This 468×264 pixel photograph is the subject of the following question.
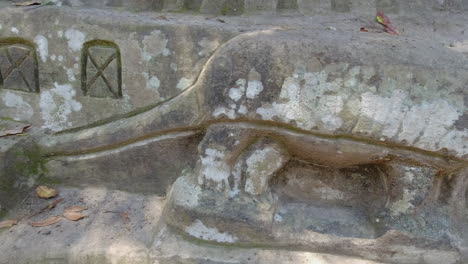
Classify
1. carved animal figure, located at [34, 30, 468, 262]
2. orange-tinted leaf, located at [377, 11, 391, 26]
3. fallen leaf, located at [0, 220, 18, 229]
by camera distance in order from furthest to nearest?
orange-tinted leaf, located at [377, 11, 391, 26] → fallen leaf, located at [0, 220, 18, 229] → carved animal figure, located at [34, 30, 468, 262]

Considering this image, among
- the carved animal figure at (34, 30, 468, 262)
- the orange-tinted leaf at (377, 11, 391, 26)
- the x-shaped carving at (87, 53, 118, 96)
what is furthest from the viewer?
the orange-tinted leaf at (377, 11, 391, 26)

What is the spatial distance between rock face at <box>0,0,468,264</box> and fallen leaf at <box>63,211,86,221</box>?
0.08m

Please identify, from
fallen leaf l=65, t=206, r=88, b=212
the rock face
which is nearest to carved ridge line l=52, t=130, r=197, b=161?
the rock face

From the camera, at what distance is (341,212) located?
2031 millimetres

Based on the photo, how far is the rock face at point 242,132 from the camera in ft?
6.03

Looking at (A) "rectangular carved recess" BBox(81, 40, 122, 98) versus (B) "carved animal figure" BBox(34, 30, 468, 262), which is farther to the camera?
(A) "rectangular carved recess" BBox(81, 40, 122, 98)

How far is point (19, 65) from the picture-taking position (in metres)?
2.24

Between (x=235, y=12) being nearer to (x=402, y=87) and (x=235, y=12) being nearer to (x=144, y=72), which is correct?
(x=144, y=72)

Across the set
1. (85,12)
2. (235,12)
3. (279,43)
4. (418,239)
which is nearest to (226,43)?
(279,43)

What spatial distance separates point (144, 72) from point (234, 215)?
0.82 meters

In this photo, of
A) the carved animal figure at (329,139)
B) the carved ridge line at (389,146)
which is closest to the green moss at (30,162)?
the carved animal figure at (329,139)

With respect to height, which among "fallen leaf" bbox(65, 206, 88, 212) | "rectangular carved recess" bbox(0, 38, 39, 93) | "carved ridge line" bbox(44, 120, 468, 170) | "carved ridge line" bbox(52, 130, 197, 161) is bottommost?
"fallen leaf" bbox(65, 206, 88, 212)

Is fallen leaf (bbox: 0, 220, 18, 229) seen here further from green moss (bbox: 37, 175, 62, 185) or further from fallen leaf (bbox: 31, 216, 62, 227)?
green moss (bbox: 37, 175, 62, 185)

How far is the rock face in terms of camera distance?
6.03 feet
